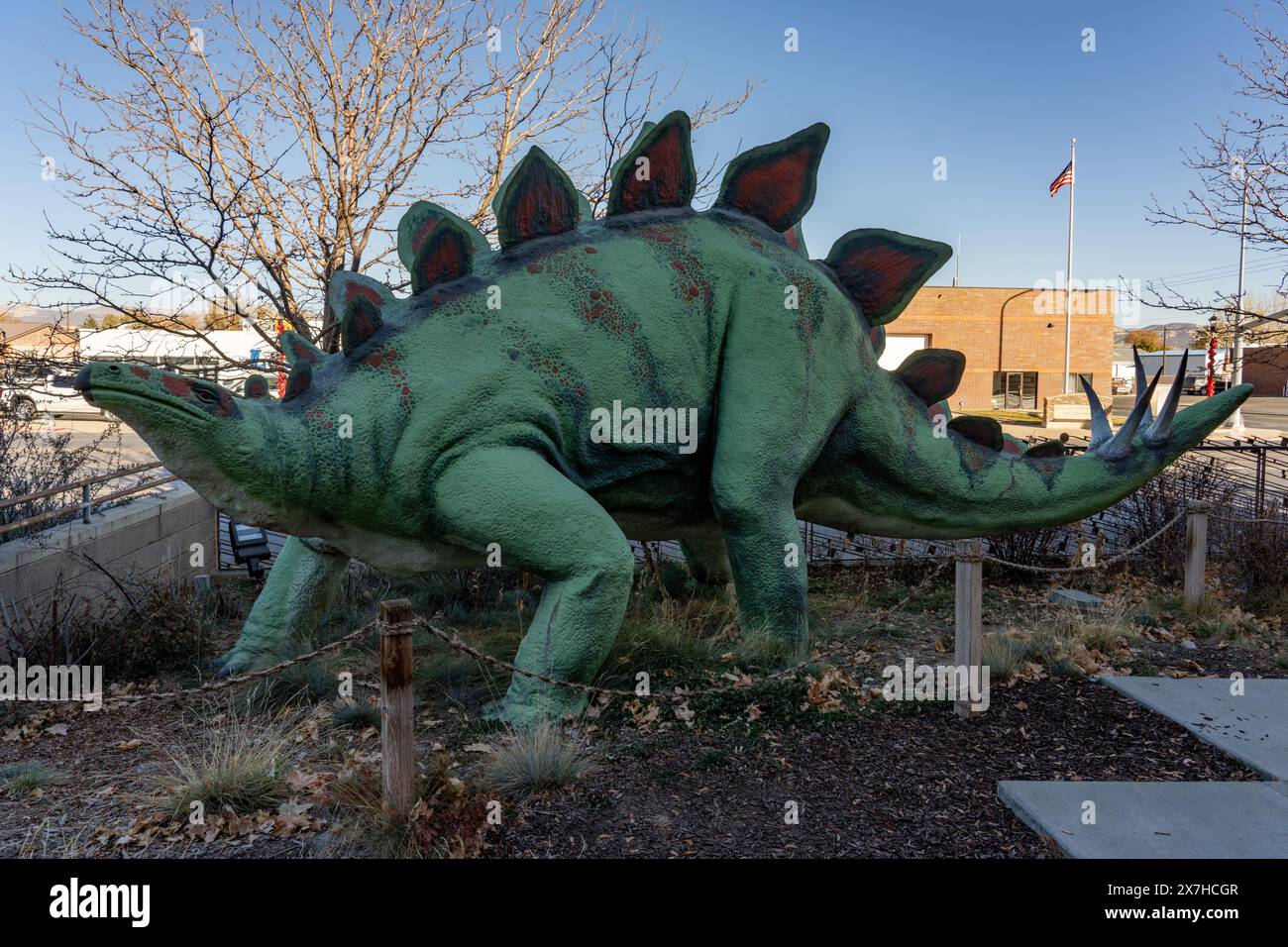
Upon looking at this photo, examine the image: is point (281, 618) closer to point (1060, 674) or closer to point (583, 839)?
point (583, 839)

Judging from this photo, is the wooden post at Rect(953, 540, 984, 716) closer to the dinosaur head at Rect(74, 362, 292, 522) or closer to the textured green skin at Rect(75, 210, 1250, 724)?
the textured green skin at Rect(75, 210, 1250, 724)

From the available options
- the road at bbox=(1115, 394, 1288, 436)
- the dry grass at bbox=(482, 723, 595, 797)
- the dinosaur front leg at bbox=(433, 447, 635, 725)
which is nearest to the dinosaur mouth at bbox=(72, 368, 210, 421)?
the dinosaur front leg at bbox=(433, 447, 635, 725)

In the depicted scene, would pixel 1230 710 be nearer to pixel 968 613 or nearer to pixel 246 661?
pixel 968 613

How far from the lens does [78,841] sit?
3.18 meters

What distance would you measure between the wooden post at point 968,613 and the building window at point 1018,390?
31.2 metres

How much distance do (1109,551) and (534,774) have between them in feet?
23.8

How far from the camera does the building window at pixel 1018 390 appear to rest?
33531 millimetres

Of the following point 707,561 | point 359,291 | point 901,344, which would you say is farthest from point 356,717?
point 901,344

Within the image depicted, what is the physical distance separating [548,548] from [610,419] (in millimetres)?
688

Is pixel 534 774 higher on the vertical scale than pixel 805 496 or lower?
lower

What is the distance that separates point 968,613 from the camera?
4.37 m

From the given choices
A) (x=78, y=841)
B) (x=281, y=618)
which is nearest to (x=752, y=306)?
(x=281, y=618)

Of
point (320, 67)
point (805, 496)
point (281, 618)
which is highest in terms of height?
point (320, 67)

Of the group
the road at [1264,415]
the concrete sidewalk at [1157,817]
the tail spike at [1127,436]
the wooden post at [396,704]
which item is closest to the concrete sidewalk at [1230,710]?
the concrete sidewalk at [1157,817]
